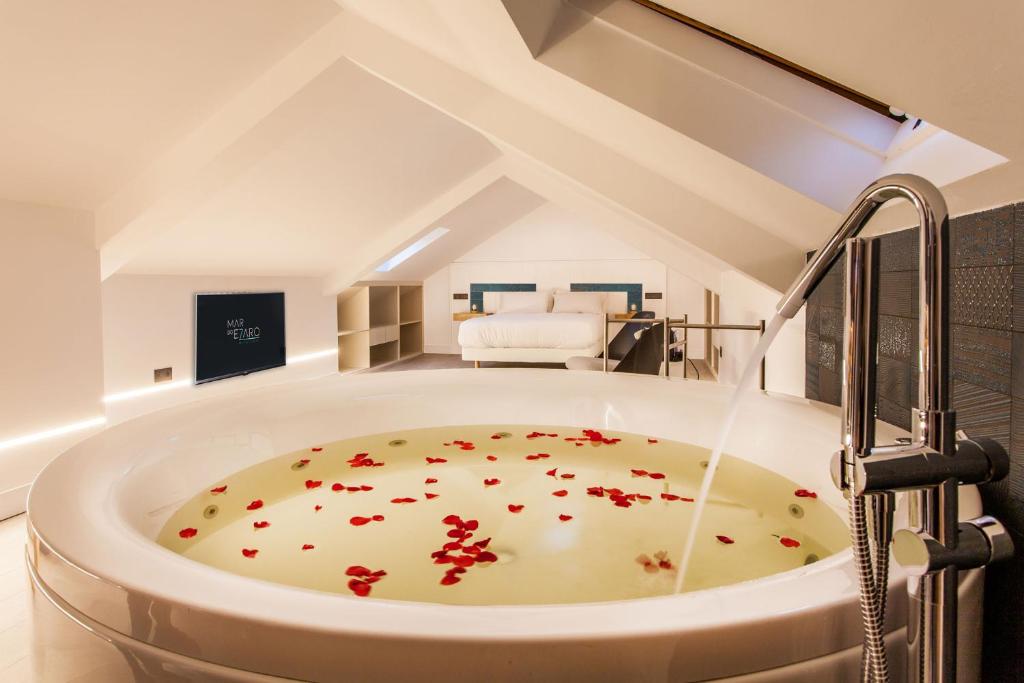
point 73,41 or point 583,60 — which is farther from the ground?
point 73,41

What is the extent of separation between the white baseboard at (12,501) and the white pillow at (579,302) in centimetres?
535

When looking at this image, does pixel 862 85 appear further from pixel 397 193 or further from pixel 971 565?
pixel 397 193

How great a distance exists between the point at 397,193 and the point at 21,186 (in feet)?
7.87

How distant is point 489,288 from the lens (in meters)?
7.50

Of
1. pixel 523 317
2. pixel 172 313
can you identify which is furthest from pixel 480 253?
pixel 172 313

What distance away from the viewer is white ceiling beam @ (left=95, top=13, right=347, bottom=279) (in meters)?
2.65

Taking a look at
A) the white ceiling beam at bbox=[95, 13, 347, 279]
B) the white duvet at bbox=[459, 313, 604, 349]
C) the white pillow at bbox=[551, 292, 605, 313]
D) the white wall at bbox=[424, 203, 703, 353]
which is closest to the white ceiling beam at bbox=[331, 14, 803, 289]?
the white ceiling beam at bbox=[95, 13, 347, 279]

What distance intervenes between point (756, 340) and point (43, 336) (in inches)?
143

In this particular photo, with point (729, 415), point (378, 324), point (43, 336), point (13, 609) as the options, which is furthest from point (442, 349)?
point (729, 415)

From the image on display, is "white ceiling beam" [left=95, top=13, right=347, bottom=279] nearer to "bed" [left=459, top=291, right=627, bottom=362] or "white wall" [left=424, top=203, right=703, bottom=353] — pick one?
"bed" [left=459, top=291, right=627, bottom=362]

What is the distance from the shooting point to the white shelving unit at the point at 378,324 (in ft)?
20.0

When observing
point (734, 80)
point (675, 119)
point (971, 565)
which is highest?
point (734, 80)

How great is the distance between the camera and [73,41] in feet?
6.05

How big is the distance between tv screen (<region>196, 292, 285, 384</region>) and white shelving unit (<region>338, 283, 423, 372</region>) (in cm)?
94
